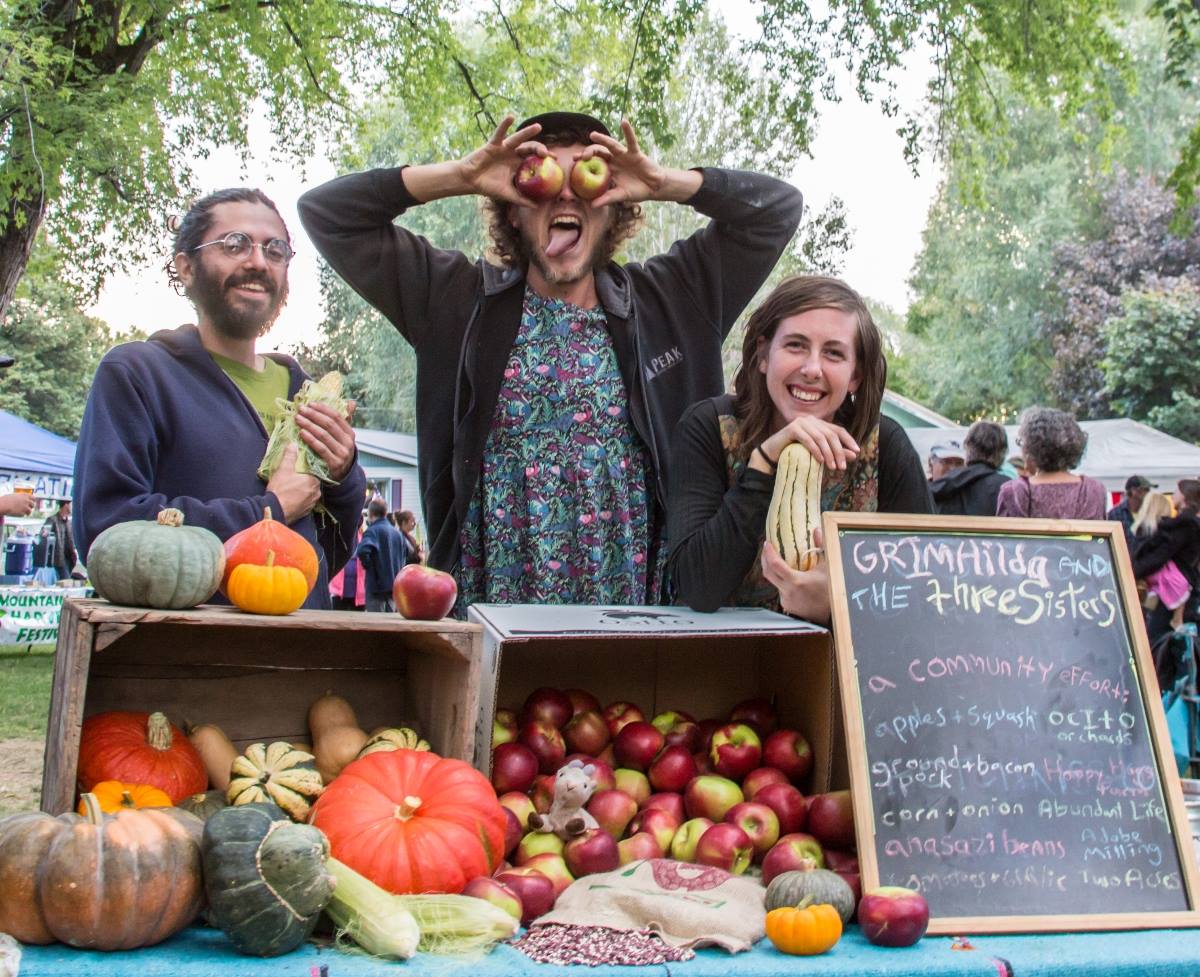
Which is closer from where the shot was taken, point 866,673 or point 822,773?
point 866,673

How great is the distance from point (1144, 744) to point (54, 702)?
2.14 meters

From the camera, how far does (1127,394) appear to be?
95.1 ft

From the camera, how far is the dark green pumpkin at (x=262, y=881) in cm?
165

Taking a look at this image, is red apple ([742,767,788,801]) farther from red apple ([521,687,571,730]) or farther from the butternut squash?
the butternut squash

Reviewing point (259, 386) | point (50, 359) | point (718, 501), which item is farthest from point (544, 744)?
point (50, 359)

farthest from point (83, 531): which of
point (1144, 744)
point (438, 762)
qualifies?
point (1144, 744)

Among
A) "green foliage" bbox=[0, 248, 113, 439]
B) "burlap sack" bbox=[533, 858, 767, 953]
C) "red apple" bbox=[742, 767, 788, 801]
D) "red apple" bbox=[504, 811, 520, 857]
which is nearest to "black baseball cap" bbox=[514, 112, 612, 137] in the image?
"red apple" bbox=[742, 767, 788, 801]

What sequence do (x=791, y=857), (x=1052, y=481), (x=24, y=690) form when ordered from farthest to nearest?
(x=24, y=690) → (x=1052, y=481) → (x=791, y=857)

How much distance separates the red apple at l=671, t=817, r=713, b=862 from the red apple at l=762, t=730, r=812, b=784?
0.83 feet

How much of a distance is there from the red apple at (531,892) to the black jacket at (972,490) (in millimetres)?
5537

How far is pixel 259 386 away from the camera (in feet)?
9.52

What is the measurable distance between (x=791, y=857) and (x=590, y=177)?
1803 mm

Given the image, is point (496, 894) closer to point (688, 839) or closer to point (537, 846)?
point (537, 846)

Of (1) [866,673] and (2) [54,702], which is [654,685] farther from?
(2) [54,702]
